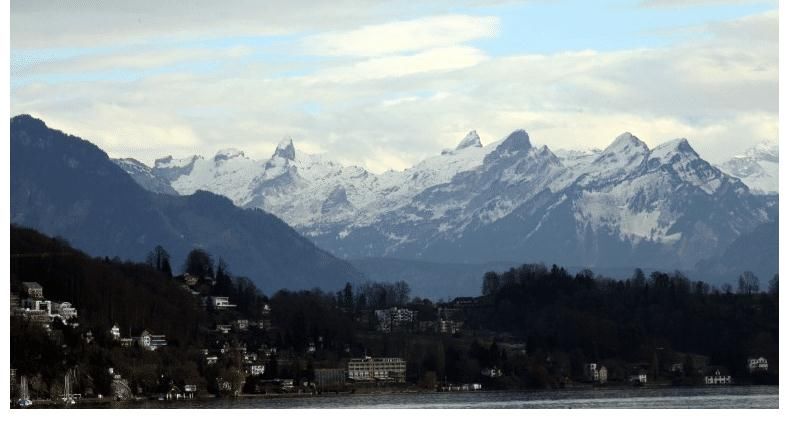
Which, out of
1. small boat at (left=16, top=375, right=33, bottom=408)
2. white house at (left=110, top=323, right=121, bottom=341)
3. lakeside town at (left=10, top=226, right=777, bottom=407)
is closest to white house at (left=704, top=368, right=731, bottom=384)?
lakeside town at (left=10, top=226, right=777, bottom=407)

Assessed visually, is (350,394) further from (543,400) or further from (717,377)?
(717,377)

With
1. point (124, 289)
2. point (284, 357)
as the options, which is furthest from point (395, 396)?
point (124, 289)

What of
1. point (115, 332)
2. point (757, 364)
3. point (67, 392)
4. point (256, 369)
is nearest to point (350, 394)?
point (256, 369)

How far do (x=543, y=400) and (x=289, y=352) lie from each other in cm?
2415

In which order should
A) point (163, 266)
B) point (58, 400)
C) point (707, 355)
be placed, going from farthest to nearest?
point (163, 266) < point (707, 355) < point (58, 400)

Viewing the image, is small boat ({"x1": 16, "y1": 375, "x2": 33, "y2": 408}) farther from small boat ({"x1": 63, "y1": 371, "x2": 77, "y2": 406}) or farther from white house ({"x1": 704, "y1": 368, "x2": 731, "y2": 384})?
white house ({"x1": 704, "y1": 368, "x2": 731, "y2": 384})

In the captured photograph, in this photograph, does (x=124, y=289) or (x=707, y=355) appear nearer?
(x=124, y=289)

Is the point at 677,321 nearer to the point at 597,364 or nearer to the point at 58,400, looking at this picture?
the point at 597,364

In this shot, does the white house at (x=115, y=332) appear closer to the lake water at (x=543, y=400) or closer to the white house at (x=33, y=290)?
the white house at (x=33, y=290)

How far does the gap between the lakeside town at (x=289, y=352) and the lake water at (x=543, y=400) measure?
11.1 ft

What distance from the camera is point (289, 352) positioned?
4141 inches

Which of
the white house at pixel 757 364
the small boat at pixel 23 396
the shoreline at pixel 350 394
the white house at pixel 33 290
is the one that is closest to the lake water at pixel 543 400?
the shoreline at pixel 350 394

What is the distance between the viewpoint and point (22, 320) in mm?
89250
